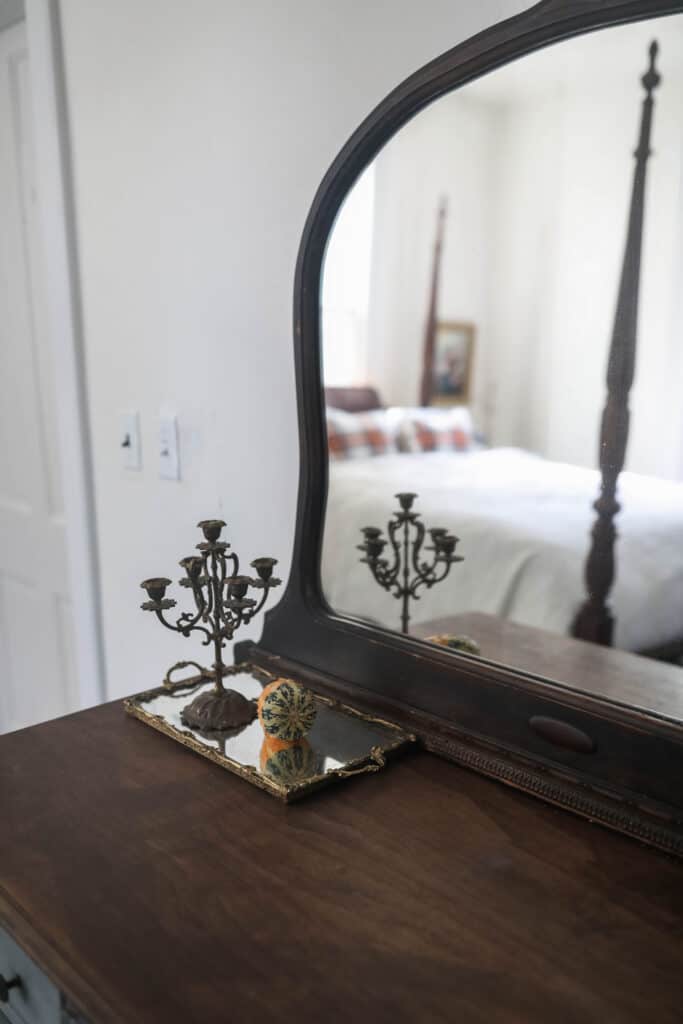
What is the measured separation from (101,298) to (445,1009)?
1335mm

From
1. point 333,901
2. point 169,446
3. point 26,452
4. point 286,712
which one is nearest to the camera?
point 333,901

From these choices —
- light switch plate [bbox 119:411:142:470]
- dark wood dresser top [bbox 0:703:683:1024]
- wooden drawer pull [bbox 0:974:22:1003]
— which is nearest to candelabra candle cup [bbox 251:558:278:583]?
dark wood dresser top [bbox 0:703:683:1024]

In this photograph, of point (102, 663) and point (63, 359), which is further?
point (102, 663)

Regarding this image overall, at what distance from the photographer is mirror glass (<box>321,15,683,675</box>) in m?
0.76

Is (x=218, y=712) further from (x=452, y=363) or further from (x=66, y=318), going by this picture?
(x=66, y=318)

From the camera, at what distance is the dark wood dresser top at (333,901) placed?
571 mm

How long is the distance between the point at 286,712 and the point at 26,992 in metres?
0.35

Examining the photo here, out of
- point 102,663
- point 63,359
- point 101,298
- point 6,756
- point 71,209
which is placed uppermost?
point 71,209

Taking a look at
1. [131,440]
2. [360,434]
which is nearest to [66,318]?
[131,440]

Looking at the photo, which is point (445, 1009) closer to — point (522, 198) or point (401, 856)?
point (401, 856)

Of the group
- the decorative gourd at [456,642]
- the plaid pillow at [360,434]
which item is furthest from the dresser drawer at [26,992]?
the plaid pillow at [360,434]

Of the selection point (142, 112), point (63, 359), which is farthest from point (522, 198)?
point (63, 359)

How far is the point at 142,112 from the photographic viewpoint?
1345 millimetres

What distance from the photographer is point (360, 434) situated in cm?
105
